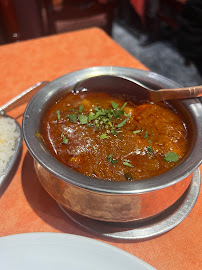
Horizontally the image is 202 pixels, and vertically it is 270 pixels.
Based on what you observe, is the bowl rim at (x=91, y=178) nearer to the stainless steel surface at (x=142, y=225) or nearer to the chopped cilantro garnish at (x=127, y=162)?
the chopped cilantro garnish at (x=127, y=162)

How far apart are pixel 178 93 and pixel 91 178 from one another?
542 millimetres

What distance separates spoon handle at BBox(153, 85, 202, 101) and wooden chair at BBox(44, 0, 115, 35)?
8.92 feet

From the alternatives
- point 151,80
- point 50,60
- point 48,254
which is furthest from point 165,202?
point 50,60

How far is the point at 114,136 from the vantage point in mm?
1007

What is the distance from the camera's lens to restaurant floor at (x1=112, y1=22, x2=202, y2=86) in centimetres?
359

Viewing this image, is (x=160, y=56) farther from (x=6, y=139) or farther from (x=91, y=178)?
(x=91, y=178)

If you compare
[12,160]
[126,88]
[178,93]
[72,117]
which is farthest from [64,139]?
[178,93]

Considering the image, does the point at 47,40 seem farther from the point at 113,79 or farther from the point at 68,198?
the point at 68,198

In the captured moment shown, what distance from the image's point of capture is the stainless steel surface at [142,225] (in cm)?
90

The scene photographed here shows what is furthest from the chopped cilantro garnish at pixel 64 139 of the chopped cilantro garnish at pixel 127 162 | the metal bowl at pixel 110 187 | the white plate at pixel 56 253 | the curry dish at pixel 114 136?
the white plate at pixel 56 253

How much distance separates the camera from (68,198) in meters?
0.84

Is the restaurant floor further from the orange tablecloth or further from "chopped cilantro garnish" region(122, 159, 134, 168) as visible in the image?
"chopped cilantro garnish" region(122, 159, 134, 168)

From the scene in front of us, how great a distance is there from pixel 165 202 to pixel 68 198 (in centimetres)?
32

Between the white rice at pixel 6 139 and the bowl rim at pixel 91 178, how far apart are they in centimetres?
23
